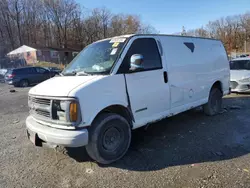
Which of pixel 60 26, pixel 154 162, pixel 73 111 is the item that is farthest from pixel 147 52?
pixel 60 26

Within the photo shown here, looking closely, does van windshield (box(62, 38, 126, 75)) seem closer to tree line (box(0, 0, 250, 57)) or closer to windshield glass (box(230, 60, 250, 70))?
windshield glass (box(230, 60, 250, 70))

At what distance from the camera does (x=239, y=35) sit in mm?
65688

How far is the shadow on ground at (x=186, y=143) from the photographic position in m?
3.56

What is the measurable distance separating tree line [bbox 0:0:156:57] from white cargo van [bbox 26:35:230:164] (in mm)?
60385

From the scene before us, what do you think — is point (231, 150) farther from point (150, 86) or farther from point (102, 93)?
point (102, 93)

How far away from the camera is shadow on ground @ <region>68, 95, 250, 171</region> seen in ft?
11.7

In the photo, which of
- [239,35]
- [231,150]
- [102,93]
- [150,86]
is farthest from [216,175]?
[239,35]

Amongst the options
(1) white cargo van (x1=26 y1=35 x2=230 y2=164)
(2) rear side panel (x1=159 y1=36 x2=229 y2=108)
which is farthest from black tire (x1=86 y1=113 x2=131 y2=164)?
(2) rear side panel (x1=159 y1=36 x2=229 y2=108)

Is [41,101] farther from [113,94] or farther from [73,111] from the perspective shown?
[113,94]

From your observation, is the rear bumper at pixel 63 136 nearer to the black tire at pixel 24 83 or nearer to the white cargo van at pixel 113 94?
the white cargo van at pixel 113 94

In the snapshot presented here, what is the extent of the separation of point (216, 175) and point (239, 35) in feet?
243

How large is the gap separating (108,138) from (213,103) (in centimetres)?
380

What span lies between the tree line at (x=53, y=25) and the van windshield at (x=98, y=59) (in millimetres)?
60025

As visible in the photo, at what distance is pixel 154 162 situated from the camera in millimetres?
3512
